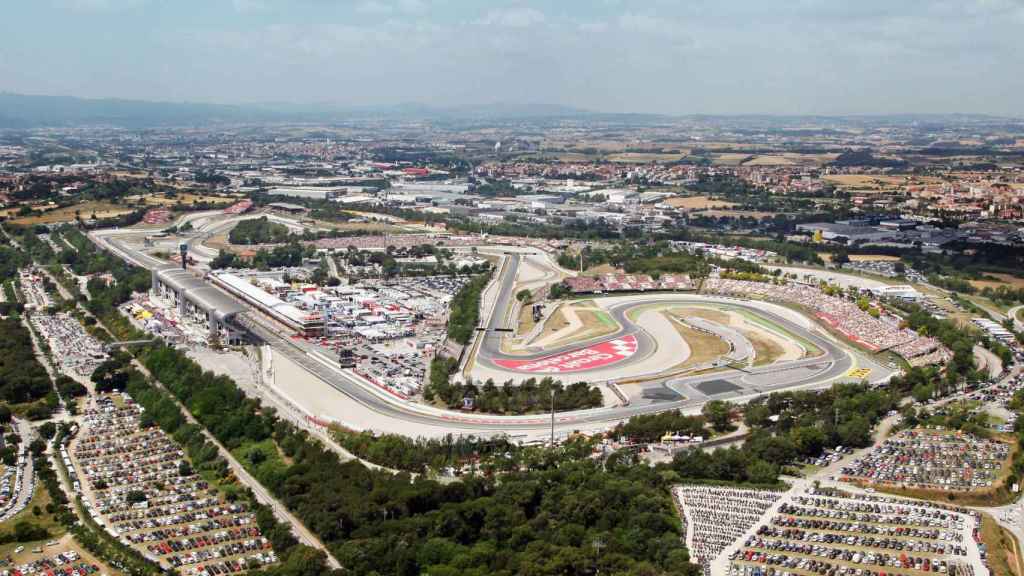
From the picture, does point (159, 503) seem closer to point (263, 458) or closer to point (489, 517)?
point (263, 458)

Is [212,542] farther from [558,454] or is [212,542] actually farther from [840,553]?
[840,553]

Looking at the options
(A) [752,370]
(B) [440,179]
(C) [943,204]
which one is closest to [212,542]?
(A) [752,370]

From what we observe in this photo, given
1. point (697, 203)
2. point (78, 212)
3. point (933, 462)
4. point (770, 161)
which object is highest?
point (770, 161)

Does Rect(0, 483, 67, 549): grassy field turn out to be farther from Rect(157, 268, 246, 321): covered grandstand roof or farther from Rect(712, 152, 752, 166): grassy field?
Rect(712, 152, 752, 166): grassy field

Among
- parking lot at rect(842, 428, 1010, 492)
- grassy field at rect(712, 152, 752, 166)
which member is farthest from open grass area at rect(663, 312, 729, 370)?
grassy field at rect(712, 152, 752, 166)

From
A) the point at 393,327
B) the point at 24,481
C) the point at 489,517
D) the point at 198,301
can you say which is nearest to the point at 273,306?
the point at 198,301

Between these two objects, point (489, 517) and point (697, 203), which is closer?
point (489, 517)
